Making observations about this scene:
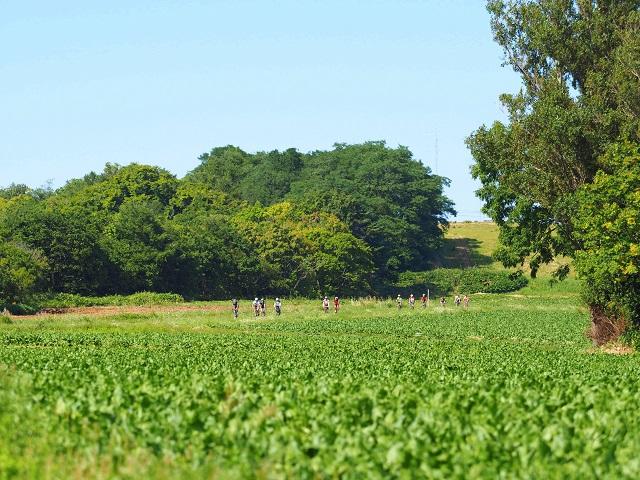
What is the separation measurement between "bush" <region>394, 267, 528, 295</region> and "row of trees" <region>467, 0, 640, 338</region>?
Answer: 82.5 metres

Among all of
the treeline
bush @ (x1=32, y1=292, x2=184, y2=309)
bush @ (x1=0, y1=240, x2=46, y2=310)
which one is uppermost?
the treeline

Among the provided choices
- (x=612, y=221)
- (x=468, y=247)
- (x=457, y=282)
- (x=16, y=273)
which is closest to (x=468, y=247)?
(x=468, y=247)

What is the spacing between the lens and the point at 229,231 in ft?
404

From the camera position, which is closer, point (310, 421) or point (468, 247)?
point (310, 421)

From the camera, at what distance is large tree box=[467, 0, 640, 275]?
157 feet

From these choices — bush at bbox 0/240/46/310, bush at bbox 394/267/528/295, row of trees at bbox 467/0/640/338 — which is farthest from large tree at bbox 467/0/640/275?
bush at bbox 394/267/528/295

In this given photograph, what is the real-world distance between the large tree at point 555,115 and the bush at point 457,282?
82.5 meters

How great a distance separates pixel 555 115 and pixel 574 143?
151cm

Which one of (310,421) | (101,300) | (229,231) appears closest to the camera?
(310,421)

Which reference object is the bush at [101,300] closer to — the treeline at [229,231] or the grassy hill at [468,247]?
the treeline at [229,231]

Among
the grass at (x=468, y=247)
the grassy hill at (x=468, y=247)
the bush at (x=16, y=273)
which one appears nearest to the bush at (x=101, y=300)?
the bush at (x=16, y=273)

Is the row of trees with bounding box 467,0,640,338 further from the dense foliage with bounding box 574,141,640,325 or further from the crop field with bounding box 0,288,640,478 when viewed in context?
the crop field with bounding box 0,288,640,478

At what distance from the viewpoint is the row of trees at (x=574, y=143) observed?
44844 millimetres

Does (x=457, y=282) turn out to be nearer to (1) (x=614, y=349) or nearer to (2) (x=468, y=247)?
(2) (x=468, y=247)
